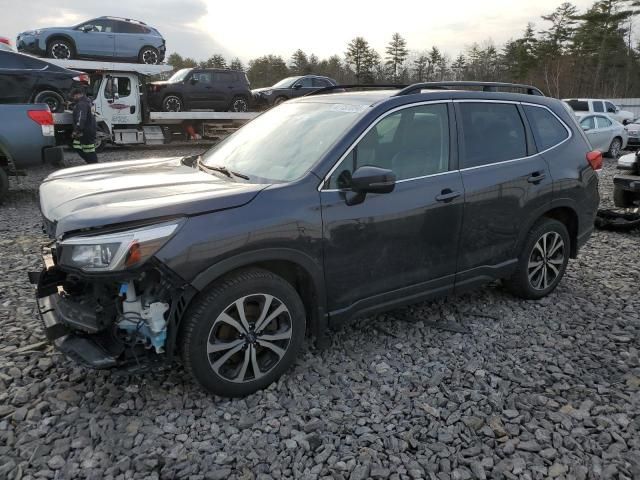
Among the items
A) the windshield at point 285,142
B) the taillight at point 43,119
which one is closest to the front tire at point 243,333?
the windshield at point 285,142

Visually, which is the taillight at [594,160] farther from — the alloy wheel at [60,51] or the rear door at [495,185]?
the alloy wheel at [60,51]

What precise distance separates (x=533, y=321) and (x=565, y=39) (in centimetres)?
5692

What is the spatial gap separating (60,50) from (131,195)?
14289 mm

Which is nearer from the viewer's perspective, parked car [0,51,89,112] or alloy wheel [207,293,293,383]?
alloy wheel [207,293,293,383]

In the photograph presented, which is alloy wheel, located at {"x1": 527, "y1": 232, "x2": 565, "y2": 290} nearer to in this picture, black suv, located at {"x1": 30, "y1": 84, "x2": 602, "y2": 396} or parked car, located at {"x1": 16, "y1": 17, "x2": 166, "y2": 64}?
black suv, located at {"x1": 30, "y1": 84, "x2": 602, "y2": 396}

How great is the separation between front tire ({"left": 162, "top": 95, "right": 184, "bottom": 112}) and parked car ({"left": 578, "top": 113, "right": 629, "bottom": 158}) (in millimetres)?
12816

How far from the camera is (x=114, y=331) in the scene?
285cm

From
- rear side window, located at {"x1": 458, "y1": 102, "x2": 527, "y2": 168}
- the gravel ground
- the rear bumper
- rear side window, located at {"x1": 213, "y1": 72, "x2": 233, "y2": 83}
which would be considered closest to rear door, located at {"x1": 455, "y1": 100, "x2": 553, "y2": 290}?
rear side window, located at {"x1": 458, "y1": 102, "x2": 527, "y2": 168}

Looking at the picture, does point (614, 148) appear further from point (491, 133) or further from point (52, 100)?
point (52, 100)

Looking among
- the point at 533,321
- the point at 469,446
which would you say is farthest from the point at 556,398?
the point at 533,321

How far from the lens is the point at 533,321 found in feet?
14.1

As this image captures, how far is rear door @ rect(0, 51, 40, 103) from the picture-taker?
1105 cm

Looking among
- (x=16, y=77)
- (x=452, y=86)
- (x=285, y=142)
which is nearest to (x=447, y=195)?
(x=452, y=86)

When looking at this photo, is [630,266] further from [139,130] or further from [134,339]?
[139,130]
